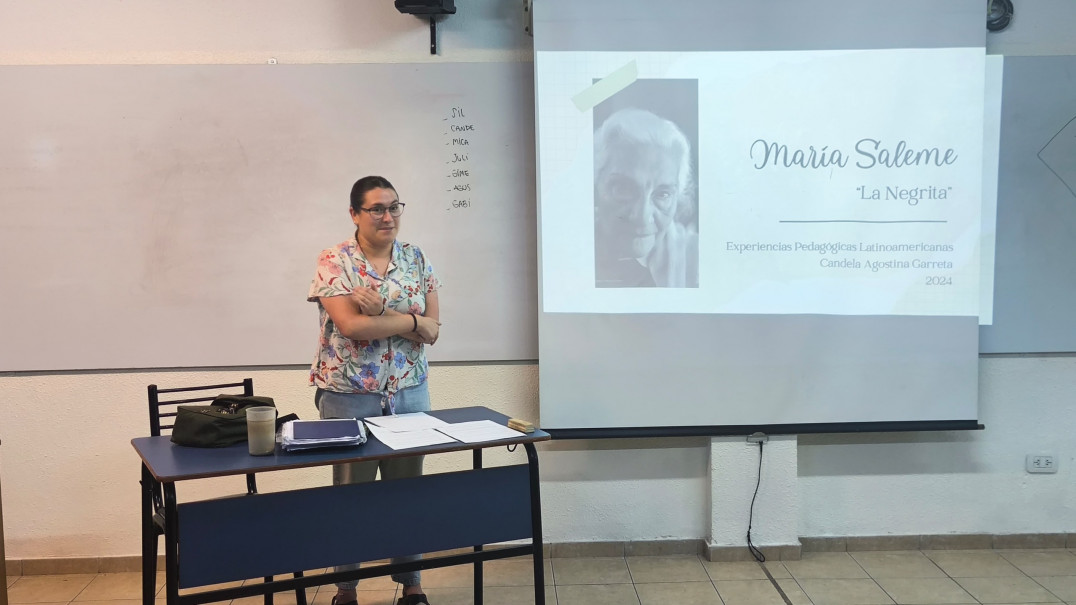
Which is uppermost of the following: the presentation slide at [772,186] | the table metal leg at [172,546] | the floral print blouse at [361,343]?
the presentation slide at [772,186]

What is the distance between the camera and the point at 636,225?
9.57 ft

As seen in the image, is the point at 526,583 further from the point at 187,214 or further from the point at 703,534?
the point at 187,214

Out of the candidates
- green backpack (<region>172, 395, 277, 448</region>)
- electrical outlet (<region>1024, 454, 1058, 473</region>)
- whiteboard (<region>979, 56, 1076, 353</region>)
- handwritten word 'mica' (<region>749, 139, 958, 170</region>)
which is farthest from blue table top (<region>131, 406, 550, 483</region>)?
electrical outlet (<region>1024, 454, 1058, 473</region>)

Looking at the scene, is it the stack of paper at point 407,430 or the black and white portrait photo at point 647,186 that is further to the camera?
the black and white portrait photo at point 647,186

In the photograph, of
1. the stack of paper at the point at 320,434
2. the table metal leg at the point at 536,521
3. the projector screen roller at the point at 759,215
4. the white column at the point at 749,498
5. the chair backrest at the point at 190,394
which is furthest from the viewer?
the white column at the point at 749,498

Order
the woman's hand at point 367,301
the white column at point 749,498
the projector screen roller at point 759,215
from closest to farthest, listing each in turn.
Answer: the woman's hand at point 367,301 → the projector screen roller at point 759,215 → the white column at point 749,498

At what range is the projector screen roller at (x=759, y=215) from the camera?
2877mm

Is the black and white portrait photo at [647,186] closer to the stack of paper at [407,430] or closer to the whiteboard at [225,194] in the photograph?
the whiteboard at [225,194]

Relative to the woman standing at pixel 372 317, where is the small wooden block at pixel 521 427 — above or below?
below

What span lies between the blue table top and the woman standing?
1.03 ft

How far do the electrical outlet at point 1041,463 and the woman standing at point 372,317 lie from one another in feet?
8.53

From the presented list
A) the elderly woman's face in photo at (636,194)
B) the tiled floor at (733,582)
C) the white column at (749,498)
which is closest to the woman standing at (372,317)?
the tiled floor at (733,582)

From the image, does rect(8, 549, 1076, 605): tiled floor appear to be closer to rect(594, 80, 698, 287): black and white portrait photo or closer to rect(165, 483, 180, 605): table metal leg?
rect(165, 483, 180, 605): table metal leg

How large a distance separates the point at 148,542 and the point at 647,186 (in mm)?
2109
